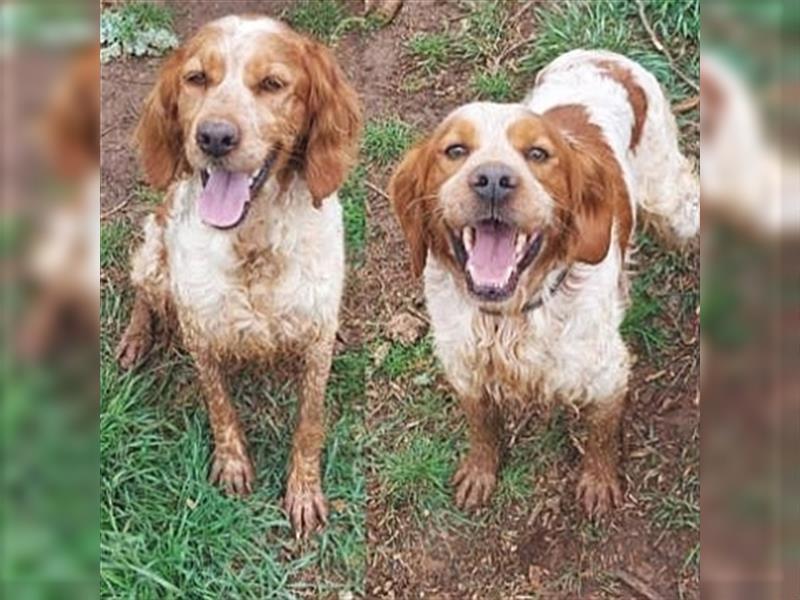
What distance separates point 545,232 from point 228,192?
657mm

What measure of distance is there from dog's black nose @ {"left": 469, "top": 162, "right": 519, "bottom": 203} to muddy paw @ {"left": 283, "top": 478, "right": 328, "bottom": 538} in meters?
0.84

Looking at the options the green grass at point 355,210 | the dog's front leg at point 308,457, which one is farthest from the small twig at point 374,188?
the dog's front leg at point 308,457

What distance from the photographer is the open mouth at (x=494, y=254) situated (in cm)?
276

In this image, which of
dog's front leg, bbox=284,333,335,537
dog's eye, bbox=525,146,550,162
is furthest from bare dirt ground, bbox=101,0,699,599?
dog's eye, bbox=525,146,550,162

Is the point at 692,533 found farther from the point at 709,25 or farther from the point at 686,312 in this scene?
the point at 709,25

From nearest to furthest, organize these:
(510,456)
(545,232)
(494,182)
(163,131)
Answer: (494,182), (545,232), (163,131), (510,456)

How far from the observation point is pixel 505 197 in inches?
105

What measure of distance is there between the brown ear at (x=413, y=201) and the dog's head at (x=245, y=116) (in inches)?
5.1

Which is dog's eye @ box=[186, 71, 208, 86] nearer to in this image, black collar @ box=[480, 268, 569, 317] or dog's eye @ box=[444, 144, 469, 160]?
dog's eye @ box=[444, 144, 469, 160]

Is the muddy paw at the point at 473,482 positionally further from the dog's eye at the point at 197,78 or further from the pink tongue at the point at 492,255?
the dog's eye at the point at 197,78

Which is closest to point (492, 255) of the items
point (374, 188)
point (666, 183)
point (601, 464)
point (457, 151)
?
point (457, 151)

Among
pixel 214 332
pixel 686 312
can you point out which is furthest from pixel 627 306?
pixel 214 332

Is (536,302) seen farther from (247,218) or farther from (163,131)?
(163,131)

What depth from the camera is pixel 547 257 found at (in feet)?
9.27
